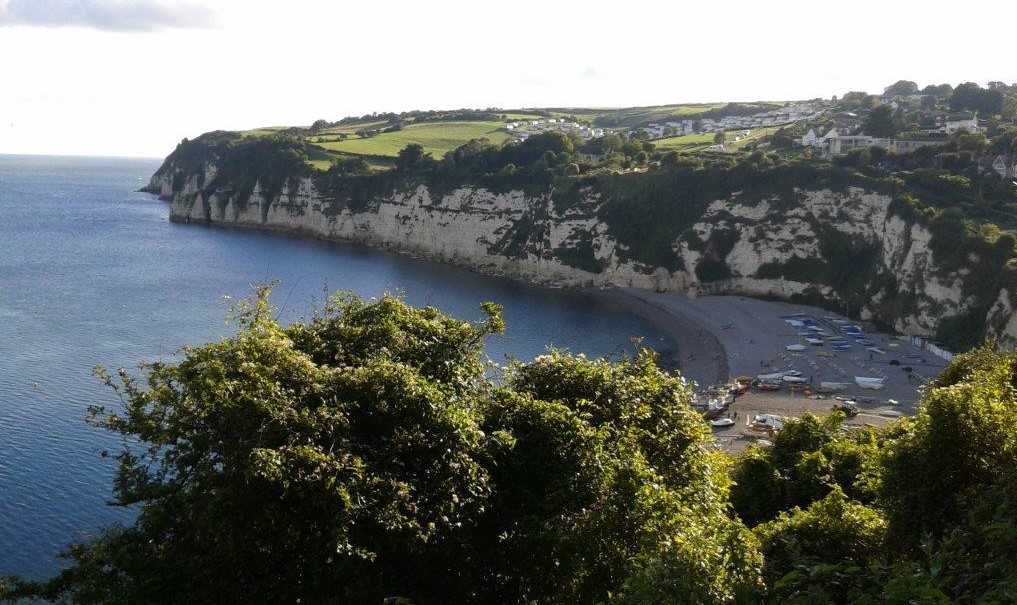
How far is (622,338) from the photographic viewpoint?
2368 inches

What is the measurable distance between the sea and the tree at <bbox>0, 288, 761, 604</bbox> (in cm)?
327

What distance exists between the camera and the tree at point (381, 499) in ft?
33.0

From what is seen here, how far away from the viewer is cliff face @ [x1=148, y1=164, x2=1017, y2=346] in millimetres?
59844

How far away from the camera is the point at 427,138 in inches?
5448

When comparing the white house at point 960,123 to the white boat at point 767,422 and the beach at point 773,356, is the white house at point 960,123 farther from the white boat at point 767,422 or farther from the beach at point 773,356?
the white boat at point 767,422

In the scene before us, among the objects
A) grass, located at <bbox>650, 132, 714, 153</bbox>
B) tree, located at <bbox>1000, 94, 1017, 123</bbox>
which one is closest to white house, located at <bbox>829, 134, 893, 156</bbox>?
grass, located at <bbox>650, 132, 714, 153</bbox>

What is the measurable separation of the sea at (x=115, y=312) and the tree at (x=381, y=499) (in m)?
3.27

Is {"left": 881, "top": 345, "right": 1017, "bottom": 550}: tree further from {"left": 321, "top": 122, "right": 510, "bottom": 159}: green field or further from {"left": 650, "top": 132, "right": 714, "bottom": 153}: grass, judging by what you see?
{"left": 321, "top": 122, "right": 510, "bottom": 159}: green field

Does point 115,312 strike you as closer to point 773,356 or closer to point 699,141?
point 773,356

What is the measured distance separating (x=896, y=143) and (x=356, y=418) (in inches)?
3285

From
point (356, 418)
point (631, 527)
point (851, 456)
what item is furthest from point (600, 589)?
point (851, 456)

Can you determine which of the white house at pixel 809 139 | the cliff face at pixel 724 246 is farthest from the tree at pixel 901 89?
the cliff face at pixel 724 246

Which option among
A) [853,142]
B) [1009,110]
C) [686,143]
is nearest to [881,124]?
[853,142]

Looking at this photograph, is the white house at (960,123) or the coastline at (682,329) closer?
the coastline at (682,329)
